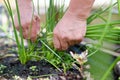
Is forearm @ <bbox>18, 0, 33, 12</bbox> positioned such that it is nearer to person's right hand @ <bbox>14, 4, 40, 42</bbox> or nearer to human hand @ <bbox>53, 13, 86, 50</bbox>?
person's right hand @ <bbox>14, 4, 40, 42</bbox>

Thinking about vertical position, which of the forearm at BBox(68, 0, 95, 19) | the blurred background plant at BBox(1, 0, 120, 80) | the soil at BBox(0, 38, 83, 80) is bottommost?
the soil at BBox(0, 38, 83, 80)

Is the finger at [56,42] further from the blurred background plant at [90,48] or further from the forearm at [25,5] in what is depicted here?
the forearm at [25,5]

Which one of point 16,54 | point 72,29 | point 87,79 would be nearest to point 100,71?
point 87,79

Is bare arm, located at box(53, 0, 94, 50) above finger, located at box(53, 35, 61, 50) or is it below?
above

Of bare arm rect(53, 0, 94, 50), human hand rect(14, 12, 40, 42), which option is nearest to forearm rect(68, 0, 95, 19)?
bare arm rect(53, 0, 94, 50)

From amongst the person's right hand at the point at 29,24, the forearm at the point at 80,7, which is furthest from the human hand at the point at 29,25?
A: the forearm at the point at 80,7

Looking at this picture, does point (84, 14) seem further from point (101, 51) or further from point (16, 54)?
point (16, 54)

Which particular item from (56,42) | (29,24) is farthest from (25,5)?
(56,42)
